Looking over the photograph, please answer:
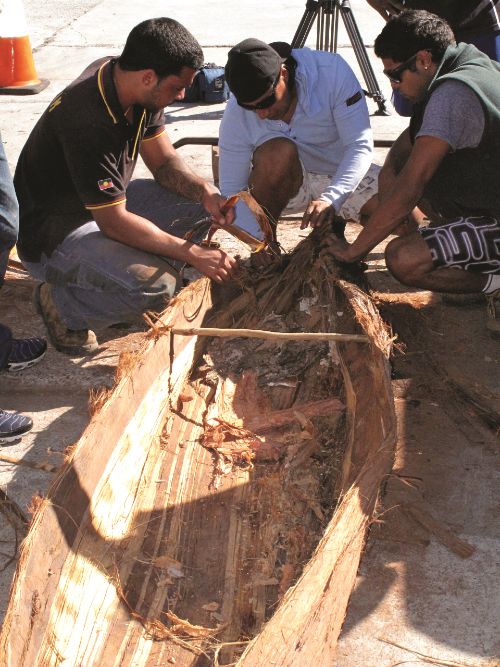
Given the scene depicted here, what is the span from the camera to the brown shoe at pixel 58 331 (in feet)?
15.9

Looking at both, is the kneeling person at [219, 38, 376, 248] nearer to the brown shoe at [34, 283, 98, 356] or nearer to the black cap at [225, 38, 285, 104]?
the black cap at [225, 38, 285, 104]

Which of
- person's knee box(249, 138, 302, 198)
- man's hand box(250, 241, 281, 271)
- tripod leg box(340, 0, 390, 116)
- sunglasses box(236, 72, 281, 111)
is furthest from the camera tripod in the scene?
man's hand box(250, 241, 281, 271)

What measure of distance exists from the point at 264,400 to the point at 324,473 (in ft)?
2.23

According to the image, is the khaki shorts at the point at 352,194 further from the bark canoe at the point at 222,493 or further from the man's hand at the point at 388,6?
the man's hand at the point at 388,6

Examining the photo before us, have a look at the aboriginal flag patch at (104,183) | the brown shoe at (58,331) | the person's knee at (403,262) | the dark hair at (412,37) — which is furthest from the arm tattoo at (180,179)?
the dark hair at (412,37)

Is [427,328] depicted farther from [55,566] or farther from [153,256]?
[55,566]

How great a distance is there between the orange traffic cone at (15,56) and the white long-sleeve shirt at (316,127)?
5.67 meters

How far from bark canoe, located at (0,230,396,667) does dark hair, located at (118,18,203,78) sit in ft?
3.63

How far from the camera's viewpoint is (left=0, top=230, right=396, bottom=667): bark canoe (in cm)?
268

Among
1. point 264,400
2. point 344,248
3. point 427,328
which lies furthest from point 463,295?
point 264,400

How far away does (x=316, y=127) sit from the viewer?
516 centimetres

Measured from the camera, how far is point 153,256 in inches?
184

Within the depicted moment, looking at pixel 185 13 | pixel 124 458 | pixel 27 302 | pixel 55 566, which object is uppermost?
pixel 55 566

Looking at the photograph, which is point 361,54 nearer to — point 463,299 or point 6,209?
point 463,299
